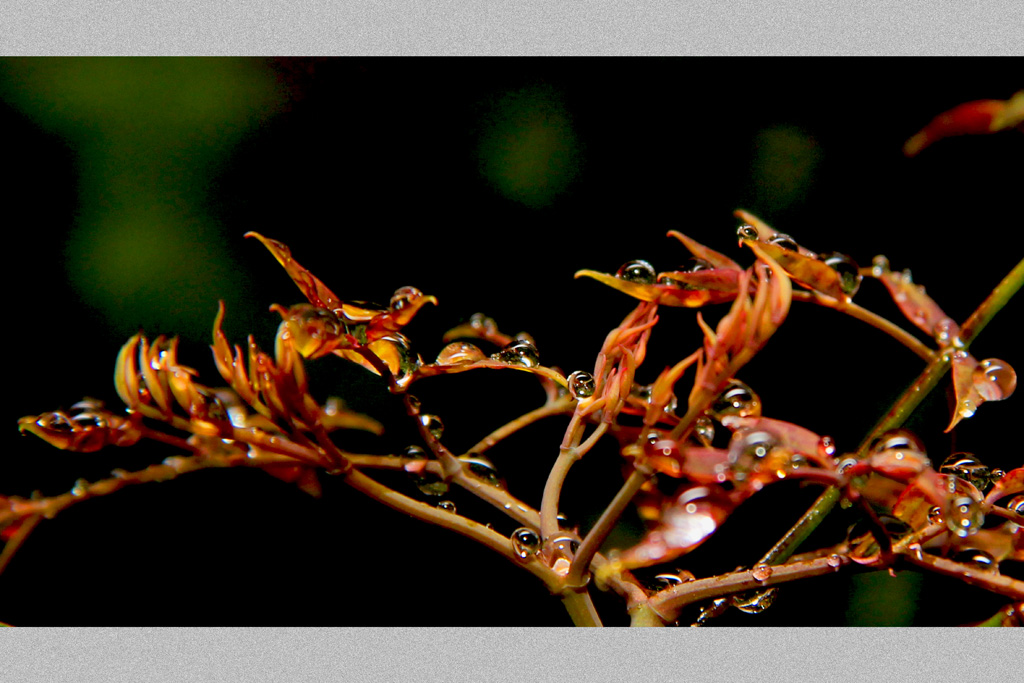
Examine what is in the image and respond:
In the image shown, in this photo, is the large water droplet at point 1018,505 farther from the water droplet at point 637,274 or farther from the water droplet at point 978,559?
the water droplet at point 637,274

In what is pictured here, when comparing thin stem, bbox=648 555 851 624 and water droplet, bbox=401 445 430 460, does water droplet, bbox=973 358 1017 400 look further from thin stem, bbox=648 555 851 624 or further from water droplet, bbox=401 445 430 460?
water droplet, bbox=401 445 430 460

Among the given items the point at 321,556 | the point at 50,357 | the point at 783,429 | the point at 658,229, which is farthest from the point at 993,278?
the point at 50,357

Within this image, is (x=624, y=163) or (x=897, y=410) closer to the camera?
(x=897, y=410)

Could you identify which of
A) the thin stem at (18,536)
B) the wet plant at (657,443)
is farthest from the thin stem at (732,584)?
the thin stem at (18,536)

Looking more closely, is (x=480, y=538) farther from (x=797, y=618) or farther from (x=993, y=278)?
(x=993, y=278)

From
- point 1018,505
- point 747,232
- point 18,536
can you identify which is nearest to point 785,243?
point 747,232

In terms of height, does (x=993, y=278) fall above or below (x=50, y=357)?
above

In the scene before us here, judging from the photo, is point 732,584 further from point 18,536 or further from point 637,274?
point 18,536
